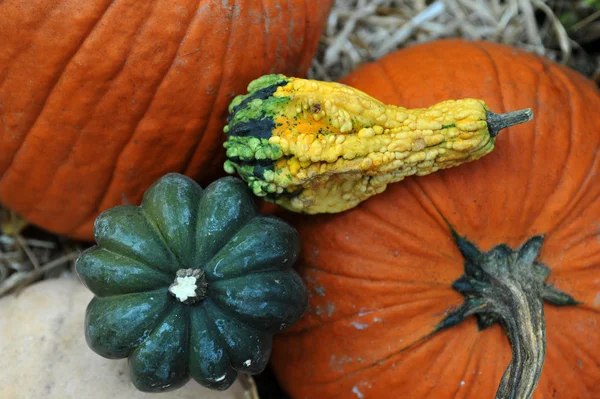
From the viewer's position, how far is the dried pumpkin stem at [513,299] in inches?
55.2

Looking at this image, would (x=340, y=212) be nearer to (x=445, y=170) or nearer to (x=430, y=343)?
(x=445, y=170)

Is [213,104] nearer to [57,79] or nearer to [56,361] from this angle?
[57,79]

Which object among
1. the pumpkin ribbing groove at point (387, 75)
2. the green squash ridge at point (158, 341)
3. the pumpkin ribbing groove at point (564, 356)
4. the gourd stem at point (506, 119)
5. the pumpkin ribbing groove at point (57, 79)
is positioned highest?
the pumpkin ribbing groove at point (57, 79)

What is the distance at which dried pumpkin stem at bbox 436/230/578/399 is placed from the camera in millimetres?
1401

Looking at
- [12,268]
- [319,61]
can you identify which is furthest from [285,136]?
[12,268]

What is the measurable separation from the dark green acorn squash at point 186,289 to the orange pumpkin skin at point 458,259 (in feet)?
0.69

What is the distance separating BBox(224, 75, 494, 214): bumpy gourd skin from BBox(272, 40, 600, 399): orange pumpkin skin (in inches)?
4.6

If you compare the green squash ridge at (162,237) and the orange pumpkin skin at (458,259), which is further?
the orange pumpkin skin at (458,259)

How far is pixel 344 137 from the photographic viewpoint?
1.48 meters

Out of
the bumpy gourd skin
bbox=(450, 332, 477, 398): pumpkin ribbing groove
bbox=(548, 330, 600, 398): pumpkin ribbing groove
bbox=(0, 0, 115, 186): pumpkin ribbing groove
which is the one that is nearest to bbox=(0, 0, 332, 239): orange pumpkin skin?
bbox=(0, 0, 115, 186): pumpkin ribbing groove

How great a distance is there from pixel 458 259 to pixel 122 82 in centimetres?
100

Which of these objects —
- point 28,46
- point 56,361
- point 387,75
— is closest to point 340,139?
point 387,75

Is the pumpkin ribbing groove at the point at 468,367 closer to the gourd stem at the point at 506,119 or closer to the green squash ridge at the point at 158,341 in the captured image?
the gourd stem at the point at 506,119

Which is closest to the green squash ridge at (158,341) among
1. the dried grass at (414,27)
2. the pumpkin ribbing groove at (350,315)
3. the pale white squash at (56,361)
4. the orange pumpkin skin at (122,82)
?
the pale white squash at (56,361)
